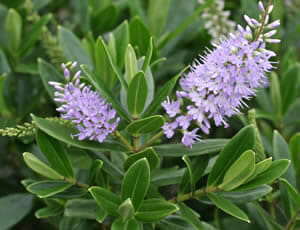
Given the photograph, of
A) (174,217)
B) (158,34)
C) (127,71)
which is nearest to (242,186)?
(174,217)

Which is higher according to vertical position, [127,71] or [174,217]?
[127,71]

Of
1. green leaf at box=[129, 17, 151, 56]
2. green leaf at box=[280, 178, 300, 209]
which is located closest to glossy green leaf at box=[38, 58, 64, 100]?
green leaf at box=[129, 17, 151, 56]

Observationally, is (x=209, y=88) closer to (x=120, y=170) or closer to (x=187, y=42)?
(x=120, y=170)

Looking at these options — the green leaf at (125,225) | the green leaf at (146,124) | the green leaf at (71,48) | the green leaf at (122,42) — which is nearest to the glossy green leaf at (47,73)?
the green leaf at (71,48)

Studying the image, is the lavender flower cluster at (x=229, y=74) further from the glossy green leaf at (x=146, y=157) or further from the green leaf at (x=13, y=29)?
the green leaf at (x=13, y=29)

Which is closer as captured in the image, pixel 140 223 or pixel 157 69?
pixel 140 223

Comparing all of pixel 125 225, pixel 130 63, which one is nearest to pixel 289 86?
pixel 130 63
